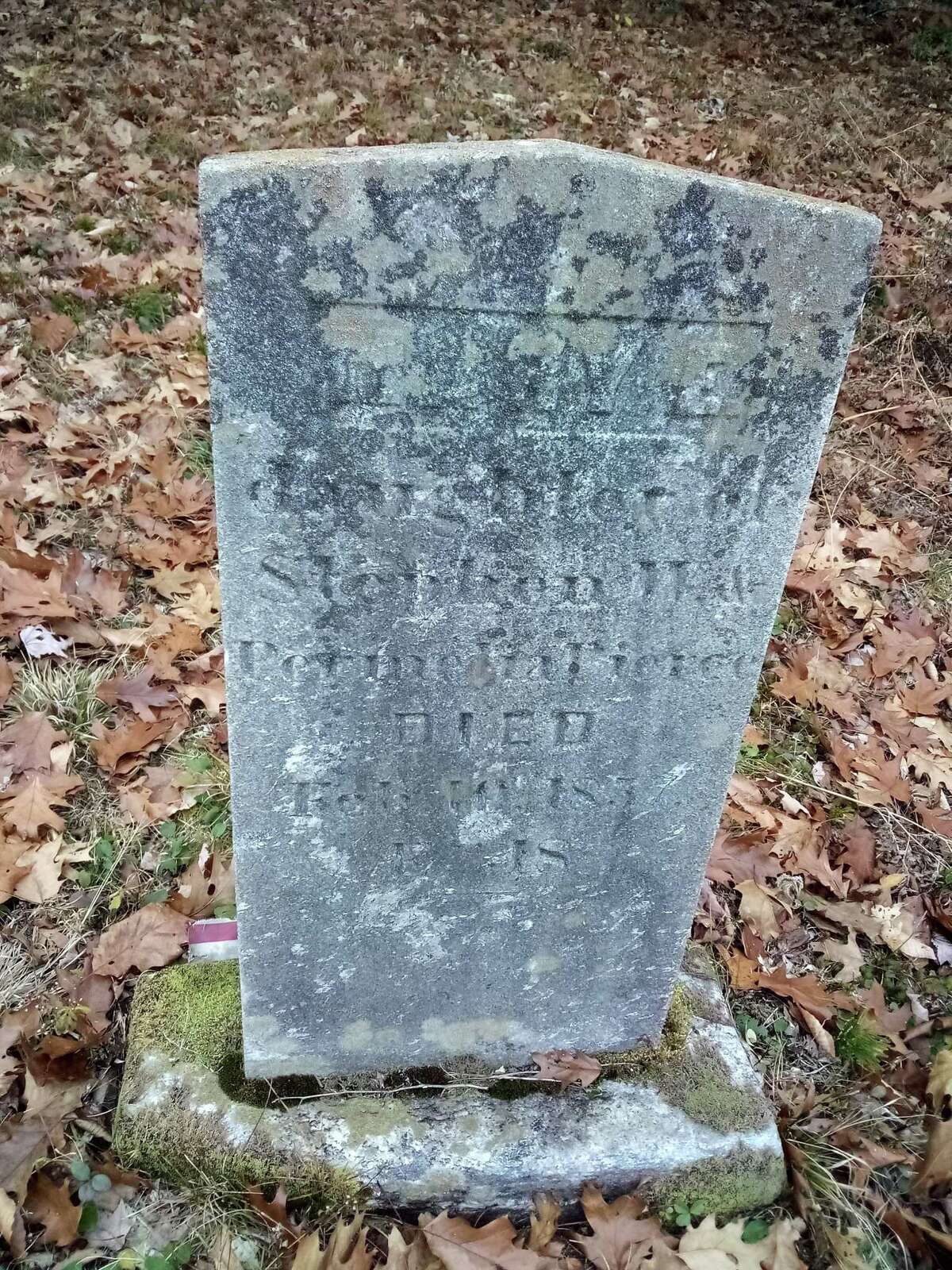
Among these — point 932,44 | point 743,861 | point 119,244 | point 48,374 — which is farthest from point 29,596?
point 932,44

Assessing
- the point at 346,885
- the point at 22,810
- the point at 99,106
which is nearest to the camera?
the point at 346,885

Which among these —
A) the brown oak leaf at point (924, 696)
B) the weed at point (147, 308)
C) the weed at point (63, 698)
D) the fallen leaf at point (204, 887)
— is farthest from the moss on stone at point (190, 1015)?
the weed at point (147, 308)

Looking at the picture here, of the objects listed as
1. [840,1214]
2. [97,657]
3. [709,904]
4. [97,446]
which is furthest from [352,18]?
[840,1214]

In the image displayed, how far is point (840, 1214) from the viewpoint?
184 cm

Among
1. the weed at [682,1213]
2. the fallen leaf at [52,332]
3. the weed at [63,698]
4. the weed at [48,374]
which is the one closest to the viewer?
the weed at [682,1213]

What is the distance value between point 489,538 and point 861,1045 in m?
1.74

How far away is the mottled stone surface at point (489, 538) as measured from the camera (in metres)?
1.08

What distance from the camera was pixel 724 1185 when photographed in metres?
1.83

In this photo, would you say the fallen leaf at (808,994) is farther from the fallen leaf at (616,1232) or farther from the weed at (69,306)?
the weed at (69,306)

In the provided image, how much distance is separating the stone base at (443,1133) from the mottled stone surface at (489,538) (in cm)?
13

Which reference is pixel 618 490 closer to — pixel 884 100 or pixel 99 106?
pixel 99 106

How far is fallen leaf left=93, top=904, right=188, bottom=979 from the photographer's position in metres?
2.15

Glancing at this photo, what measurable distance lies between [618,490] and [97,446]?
327 centimetres

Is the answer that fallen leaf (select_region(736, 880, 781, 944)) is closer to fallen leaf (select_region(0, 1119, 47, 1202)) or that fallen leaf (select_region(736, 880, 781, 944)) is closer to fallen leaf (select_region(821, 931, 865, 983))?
fallen leaf (select_region(821, 931, 865, 983))
